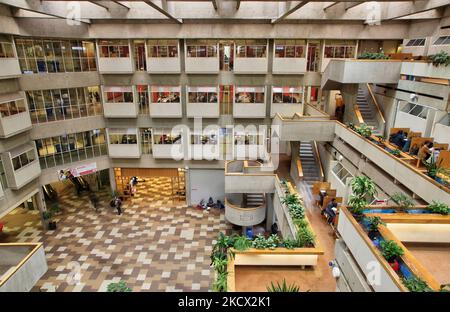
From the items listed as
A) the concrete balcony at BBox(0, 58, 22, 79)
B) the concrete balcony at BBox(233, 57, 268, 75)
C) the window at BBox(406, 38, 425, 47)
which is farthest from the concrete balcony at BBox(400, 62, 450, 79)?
the concrete balcony at BBox(0, 58, 22, 79)

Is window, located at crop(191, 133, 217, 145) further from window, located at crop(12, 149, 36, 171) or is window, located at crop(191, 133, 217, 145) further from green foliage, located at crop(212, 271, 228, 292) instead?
green foliage, located at crop(212, 271, 228, 292)

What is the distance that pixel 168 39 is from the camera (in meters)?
18.7

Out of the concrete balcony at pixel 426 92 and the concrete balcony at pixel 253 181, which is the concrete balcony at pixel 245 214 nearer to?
the concrete balcony at pixel 253 181

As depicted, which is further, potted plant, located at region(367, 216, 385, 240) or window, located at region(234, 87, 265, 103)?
window, located at region(234, 87, 265, 103)

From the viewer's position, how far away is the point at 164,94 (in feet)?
64.4

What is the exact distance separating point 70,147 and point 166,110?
655 cm

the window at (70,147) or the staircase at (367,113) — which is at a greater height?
the staircase at (367,113)

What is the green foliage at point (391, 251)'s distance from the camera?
635 centimetres

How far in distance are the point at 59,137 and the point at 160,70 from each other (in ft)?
24.6

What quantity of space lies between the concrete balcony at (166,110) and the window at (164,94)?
12.1 inches

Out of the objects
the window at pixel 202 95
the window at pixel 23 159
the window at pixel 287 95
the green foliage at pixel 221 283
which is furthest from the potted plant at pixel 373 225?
the window at pixel 23 159

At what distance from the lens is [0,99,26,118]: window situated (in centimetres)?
1469

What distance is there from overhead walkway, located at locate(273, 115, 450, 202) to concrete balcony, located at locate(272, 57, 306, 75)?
3.32m

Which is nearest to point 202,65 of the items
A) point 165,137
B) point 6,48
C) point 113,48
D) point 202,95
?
point 202,95
